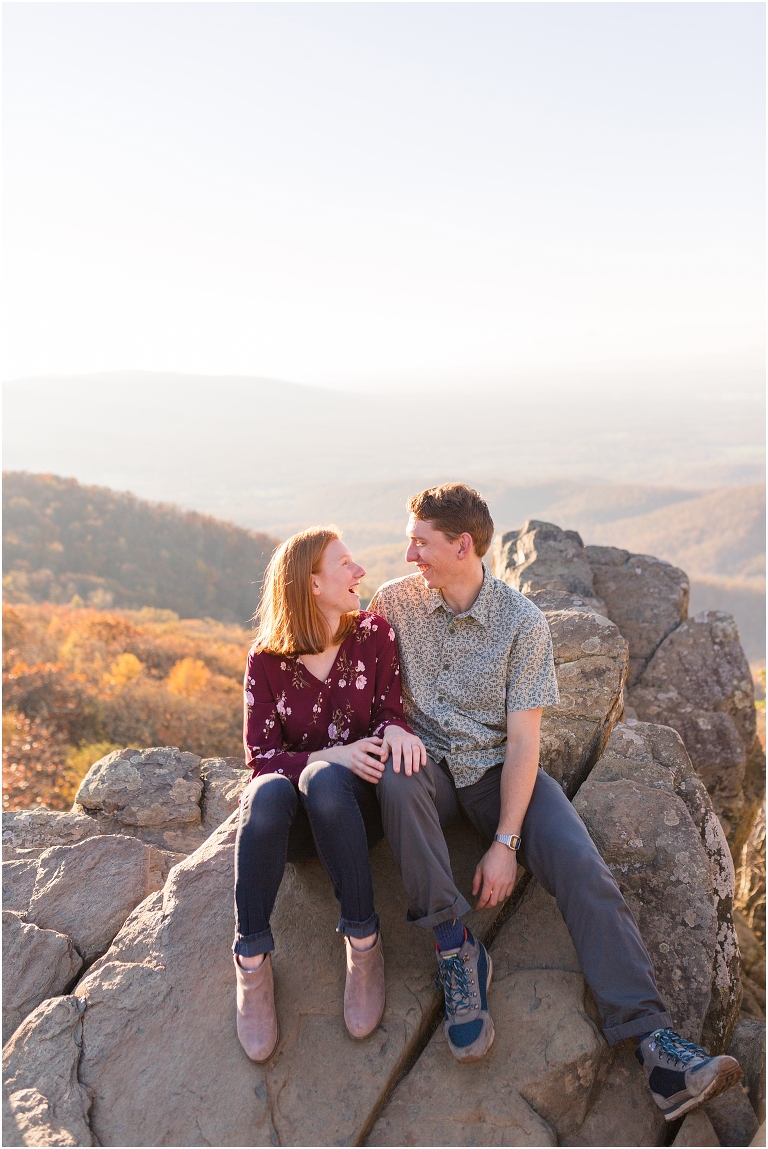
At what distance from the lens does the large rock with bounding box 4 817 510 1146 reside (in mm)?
3002

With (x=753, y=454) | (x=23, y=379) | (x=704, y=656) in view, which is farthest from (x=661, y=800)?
(x=23, y=379)

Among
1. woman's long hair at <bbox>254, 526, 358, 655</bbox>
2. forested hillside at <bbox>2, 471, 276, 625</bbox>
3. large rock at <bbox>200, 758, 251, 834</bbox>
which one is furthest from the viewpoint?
forested hillside at <bbox>2, 471, 276, 625</bbox>

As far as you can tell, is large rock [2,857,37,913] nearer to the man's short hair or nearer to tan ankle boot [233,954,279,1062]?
tan ankle boot [233,954,279,1062]

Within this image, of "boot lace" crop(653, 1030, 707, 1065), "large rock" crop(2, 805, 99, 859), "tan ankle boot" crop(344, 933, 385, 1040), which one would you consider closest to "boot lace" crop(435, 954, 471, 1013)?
"tan ankle boot" crop(344, 933, 385, 1040)

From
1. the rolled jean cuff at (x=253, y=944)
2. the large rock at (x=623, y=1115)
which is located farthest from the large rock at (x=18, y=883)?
the large rock at (x=623, y=1115)

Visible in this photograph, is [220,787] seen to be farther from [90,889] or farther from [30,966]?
[30,966]

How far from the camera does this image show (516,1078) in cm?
312

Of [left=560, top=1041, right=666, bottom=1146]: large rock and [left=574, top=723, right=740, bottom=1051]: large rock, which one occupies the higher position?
[left=574, top=723, right=740, bottom=1051]: large rock

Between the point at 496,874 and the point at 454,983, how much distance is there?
1.63 feet

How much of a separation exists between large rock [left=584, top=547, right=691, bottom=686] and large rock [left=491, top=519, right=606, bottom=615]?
0.26 meters

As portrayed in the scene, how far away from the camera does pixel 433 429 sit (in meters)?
170

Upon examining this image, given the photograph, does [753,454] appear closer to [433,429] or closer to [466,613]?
[433,429]

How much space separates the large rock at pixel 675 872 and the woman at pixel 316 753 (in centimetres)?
134

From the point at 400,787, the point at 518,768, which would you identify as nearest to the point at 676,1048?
the point at 518,768
